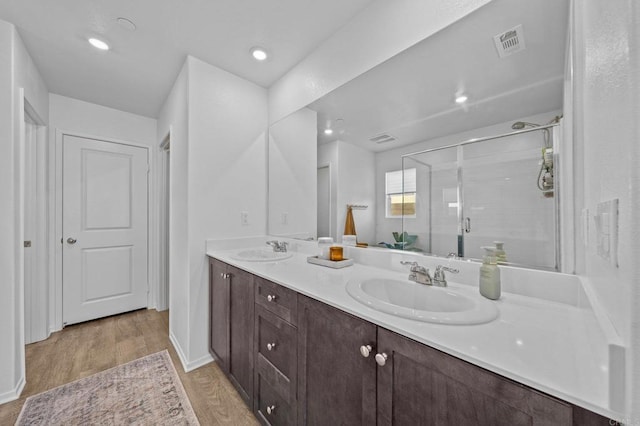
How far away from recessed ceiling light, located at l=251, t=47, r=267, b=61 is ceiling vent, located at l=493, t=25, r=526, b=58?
1.53m

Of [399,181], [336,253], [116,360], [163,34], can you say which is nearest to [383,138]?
[399,181]

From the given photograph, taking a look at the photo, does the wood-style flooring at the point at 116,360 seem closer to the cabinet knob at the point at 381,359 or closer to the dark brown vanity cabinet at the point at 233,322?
Result: the dark brown vanity cabinet at the point at 233,322

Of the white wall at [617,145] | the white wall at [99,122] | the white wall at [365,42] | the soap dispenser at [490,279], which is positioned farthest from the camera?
the white wall at [99,122]

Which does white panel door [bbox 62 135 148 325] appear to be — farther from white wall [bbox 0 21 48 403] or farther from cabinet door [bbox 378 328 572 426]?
cabinet door [bbox 378 328 572 426]

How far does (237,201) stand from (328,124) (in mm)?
1030

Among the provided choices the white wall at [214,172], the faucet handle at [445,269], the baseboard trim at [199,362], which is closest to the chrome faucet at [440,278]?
the faucet handle at [445,269]

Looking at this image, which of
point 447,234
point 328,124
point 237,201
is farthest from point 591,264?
point 237,201

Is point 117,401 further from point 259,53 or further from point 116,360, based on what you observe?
point 259,53

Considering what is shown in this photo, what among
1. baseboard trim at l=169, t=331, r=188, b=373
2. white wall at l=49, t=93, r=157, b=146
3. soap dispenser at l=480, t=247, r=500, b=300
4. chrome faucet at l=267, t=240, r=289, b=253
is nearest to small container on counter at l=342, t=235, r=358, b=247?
chrome faucet at l=267, t=240, r=289, b=253

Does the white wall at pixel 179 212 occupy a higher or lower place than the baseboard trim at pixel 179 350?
higher

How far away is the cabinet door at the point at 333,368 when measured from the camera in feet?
2.66

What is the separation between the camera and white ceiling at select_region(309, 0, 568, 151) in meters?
0.99

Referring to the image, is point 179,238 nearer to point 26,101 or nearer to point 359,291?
point 26,101

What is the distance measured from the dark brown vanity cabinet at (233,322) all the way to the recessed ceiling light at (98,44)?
5.78 ft
